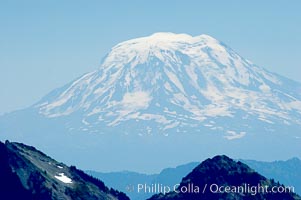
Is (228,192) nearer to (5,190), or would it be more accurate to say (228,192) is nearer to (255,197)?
(255,197)

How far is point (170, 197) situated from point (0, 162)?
1430 inches

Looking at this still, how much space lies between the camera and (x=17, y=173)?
651 ft

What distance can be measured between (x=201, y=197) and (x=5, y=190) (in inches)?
1569

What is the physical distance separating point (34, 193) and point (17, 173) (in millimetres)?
6983

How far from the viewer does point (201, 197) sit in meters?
195

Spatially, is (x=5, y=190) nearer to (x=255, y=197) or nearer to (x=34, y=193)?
(x=34, y=193)

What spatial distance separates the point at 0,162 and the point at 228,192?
158 feet

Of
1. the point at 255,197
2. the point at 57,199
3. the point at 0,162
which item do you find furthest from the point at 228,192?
the point at 0,162

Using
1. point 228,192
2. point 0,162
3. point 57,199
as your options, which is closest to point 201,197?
point 228,192

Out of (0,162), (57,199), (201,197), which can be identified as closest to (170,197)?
(201,197)

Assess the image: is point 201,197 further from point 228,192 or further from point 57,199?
point 57,199

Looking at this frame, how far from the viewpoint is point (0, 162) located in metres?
198

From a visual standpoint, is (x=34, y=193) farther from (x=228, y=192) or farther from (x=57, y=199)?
(x=228, y=192)

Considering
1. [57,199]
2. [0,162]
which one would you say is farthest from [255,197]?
[0,162]
